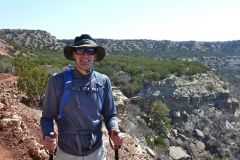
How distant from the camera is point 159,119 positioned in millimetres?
20547

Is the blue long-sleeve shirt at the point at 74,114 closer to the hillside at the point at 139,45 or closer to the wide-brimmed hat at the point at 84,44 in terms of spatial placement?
the wide-brimmed hat at the point at 84,44

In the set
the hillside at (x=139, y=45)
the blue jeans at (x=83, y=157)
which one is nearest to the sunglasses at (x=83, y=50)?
the blue jeans at (x=83, y=157)

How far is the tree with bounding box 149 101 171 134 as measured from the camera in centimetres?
1955

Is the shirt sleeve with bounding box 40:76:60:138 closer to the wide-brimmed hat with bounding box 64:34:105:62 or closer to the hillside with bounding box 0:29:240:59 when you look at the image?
the wide-brimmed hat with bounding box 64:34:105:62

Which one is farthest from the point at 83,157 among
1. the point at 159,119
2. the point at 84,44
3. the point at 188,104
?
the point at 188,104

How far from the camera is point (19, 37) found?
51656 millimetres

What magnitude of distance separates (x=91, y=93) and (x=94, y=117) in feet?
0.68

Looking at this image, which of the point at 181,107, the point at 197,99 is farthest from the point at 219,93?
the point at 181,107

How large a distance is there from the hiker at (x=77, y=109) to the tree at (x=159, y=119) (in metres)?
17.4

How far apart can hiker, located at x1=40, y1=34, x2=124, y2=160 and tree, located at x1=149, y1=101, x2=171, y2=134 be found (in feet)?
57.1

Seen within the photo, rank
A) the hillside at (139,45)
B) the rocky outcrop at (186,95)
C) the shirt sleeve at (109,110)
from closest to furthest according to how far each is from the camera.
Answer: the shirt sleeve at (109,110) < the rocky outcrop at (186,95) < the hillside at (139,45)

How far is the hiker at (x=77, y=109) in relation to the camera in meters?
2.13

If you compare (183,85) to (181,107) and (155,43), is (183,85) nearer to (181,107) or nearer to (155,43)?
(181,107)

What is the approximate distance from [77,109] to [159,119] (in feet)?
62.2
